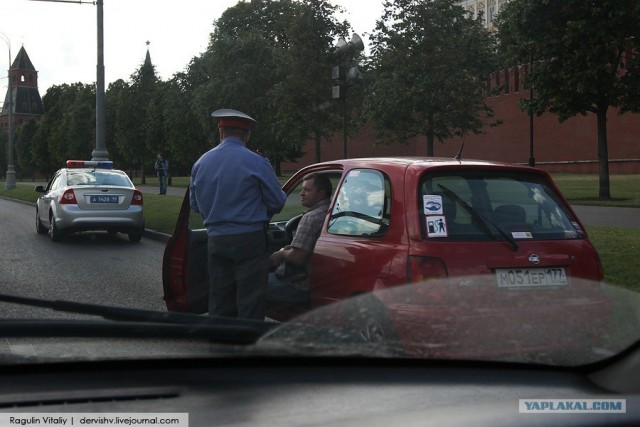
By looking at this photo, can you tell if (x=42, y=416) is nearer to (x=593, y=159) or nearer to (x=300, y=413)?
(x=300, y=413)

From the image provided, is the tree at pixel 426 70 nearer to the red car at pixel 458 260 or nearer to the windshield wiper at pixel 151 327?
the red car at pixel 458 260

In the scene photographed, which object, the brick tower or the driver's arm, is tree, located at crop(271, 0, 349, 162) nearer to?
the driver's arm

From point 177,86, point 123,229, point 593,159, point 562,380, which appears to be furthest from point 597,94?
point 177,86

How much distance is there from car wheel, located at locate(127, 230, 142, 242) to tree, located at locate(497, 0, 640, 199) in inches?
596

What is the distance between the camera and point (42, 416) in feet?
4.92

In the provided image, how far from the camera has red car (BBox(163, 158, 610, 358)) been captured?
4039mm

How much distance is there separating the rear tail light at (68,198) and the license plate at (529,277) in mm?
11824

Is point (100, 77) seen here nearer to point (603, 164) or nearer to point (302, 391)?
point (603, 164)

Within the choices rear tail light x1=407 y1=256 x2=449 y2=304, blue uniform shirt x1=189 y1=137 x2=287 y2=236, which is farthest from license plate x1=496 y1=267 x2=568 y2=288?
blue uniform shirt x1=189 y1=137 x2=287 y2=236

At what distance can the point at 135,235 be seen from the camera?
15.2 m

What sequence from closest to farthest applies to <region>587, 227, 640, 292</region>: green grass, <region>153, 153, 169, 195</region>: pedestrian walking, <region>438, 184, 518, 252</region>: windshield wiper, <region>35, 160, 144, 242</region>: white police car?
<region>438, 184, 518, 252</region>: windshield wiper → <region>587, 227, 640, 292</region>: green grass → <region>35, 160, 144, 242</region>: white police car → <region>153, 153, 169, 195</region>: pedestrian walking

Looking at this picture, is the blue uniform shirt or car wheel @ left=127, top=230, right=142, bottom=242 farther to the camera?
car wheel @ left=127, top=230, right=142, bottom=242

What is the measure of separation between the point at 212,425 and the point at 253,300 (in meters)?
3.55

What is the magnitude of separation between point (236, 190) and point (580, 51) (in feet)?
71.1
